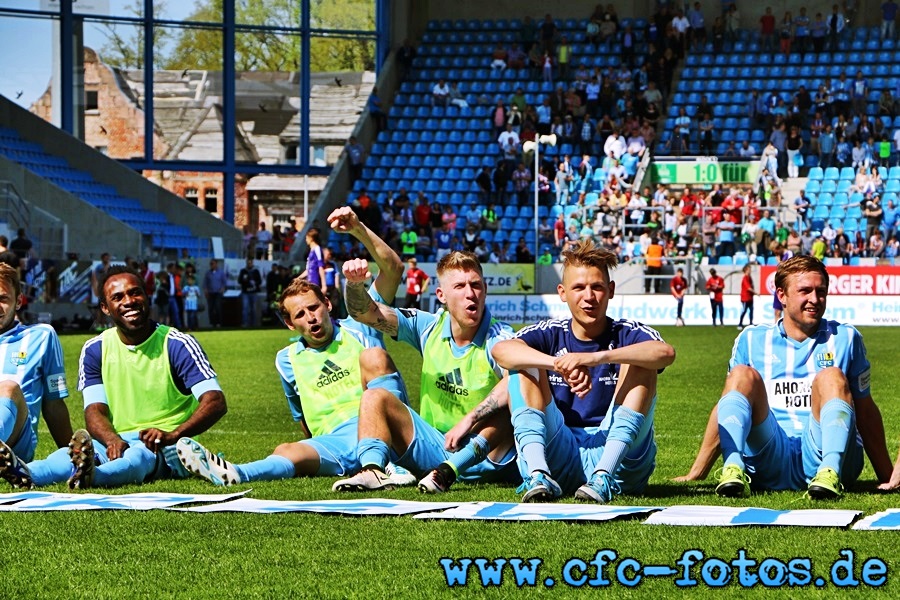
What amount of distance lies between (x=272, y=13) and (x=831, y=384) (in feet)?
128

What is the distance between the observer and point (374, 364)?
7867 millimetres

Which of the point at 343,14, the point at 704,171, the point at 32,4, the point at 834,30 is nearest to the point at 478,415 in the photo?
the point at 704,171

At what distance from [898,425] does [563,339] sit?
5.63m

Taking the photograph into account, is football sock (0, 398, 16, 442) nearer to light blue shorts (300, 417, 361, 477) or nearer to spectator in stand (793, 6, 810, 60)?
light blue shorts (300, 417, 361, 477)

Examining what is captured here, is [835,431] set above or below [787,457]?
above

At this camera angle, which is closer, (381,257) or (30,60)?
(381,257)

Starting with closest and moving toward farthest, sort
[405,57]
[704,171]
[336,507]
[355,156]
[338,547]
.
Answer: [338,547] < [336,507] < [704,171] < [355,156] < [405,57]

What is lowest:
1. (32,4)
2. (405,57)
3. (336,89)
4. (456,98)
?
(456,98)

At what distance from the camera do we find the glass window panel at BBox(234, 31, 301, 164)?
43531 mm

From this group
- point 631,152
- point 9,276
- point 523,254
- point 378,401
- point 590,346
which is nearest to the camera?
point 590,346

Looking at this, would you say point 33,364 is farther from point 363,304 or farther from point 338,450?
point 363,304

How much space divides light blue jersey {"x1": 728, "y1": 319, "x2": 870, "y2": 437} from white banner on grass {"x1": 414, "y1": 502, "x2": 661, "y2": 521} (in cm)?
124

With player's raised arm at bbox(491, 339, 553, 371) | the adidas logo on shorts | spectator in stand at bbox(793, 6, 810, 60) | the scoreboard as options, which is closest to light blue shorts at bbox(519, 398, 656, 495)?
player's raised arm at bbox(491, 339, 553, 371)

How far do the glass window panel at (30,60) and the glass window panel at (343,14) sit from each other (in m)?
8.07
